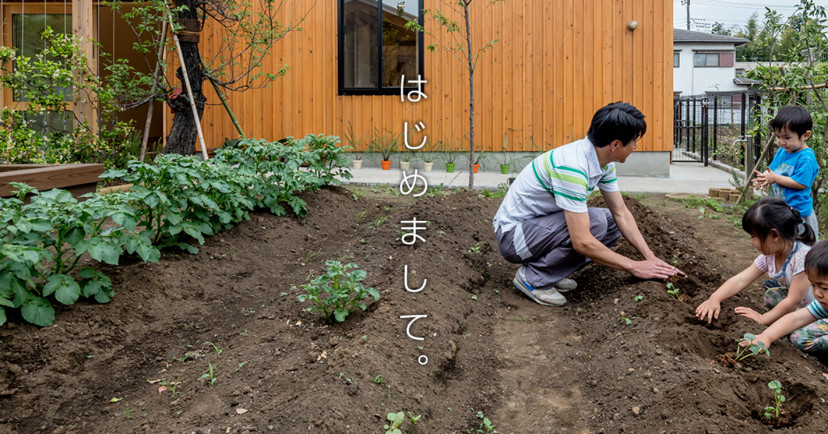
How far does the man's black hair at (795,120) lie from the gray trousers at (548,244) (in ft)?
4.35

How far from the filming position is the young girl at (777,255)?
3.22 meters

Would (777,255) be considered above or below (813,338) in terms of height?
above

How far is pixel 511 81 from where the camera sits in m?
10.1

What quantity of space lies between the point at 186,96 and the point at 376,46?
3397mm

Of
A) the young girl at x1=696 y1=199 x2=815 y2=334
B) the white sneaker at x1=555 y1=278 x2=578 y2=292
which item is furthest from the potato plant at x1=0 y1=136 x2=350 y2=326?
the young girl at x1=696 y1=199 x2=815 y2=334

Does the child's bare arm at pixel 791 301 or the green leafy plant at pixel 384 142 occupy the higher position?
the green leafy plant at pixel 384 142

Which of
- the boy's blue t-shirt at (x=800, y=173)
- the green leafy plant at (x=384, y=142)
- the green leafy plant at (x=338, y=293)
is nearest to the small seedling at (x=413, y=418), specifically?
the green leafy plant at (x=338, y=293)

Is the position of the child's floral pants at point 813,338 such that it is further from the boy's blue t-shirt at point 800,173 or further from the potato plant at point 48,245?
the potato plant at point 48,245

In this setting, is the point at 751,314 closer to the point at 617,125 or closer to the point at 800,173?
the point at 617,125

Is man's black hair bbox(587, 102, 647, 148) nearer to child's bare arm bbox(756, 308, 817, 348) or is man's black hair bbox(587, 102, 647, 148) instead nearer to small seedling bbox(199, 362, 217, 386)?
child's bare arm bbox(756, 308, 817, 348)

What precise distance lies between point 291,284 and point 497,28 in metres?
6.78

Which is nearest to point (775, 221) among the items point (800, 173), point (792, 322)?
point (792, 322)

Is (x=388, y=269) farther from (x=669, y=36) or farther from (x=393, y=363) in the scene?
(x=669, y=36)

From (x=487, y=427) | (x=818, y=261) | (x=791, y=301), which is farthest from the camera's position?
(x=791, y=301)
